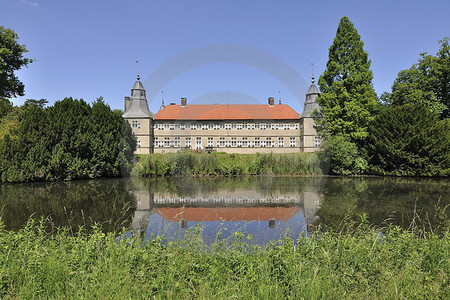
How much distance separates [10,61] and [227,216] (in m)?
21.7

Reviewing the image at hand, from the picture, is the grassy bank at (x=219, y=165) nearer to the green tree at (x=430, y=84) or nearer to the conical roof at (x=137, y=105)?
the green tree at (x=430, y=84)

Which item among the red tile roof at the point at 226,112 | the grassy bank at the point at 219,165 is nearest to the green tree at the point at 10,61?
the grassy bank at the point at 219,165

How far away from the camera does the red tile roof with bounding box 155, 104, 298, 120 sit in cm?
4081

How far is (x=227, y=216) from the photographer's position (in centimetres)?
818

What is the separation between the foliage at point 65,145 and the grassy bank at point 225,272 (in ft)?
54.3

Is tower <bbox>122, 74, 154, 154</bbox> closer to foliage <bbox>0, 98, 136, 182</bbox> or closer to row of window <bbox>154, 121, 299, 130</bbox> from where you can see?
row of window <bbox>154, 121, 299, 130</bbox>

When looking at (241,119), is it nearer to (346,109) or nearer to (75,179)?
(346,109)

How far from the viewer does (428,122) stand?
20.6m

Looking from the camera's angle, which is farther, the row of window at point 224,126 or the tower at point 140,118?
the row of window at point 224,126

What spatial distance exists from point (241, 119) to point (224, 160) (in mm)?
18179

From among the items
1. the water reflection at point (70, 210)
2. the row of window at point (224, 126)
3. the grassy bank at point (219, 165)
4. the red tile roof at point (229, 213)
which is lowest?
the red tile roof at point (229, 213)

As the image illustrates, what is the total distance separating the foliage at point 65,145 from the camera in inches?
693

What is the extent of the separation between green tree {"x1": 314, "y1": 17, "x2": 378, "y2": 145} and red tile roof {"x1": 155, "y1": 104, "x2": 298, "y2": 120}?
60.1ft

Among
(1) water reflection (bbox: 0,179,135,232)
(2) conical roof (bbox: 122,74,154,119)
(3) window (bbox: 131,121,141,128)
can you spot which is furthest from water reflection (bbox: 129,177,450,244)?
(2) conical roof (bbox: 122,74,154,119)
